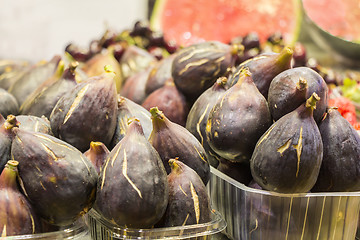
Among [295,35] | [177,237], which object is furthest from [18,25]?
[177,237]

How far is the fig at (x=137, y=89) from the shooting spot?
1.10 metres

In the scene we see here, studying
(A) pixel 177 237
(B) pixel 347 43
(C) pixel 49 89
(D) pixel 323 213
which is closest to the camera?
(A) pixel 177 237

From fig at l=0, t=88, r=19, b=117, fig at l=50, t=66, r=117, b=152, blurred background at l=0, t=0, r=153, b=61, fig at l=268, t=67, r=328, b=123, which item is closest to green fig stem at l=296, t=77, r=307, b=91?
fig at l=268, t=67, r=328, b=123

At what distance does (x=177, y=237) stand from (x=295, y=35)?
1.87 meters

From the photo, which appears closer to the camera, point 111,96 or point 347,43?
point 111,96

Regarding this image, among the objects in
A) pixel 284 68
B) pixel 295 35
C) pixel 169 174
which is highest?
pixel 284 68

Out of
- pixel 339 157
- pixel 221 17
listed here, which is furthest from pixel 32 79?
pixel 221 17

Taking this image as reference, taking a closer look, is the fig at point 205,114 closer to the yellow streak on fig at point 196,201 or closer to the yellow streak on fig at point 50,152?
the yellow streak on fig at point 196,201

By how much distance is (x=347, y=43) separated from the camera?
6.25 feet

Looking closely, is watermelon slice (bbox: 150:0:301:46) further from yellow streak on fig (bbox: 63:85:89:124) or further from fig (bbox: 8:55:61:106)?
yellow streak on fig (bbox: 63:85:89:124)

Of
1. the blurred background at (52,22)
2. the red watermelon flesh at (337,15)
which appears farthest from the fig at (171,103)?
the red watermelon flesh at (337,15)

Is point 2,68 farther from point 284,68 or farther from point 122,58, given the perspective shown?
point 284,68

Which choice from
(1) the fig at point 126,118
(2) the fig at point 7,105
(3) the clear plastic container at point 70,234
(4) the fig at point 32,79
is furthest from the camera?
(4) the fig at point 32,79

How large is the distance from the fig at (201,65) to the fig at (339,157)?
0.31 meters
